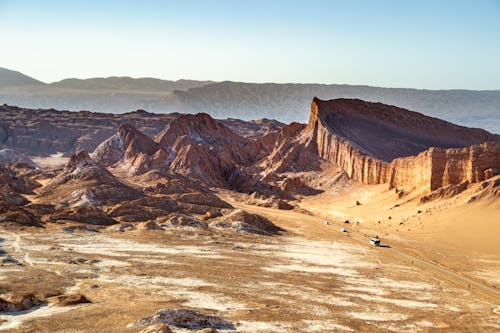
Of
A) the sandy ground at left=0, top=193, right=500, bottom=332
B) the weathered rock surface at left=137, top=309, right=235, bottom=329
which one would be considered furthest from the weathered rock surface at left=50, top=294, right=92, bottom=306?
the weathered rock surface at left=137, top=309, right=235, bottom=329

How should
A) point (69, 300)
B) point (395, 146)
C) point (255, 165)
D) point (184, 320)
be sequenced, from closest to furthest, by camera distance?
point (184, 320) → point (69, 300) → point (395, 146) → point (255, 165)

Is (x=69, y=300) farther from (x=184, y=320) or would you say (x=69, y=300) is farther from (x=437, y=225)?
(x=437, y=225)

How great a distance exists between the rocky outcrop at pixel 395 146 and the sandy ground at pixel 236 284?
22.5 meters

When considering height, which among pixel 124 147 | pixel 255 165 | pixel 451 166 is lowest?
pixel 255 165

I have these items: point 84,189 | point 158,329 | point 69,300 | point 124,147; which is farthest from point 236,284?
point 124,147

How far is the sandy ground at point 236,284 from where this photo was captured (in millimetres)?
29188

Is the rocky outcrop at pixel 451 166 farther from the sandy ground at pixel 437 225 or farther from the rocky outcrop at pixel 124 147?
the rocky outcrop at pixel 124 147

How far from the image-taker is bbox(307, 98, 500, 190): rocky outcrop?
74062 mm

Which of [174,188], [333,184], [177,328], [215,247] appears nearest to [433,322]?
[177,328]

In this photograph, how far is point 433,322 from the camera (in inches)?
1226

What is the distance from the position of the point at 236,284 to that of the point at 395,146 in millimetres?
79123

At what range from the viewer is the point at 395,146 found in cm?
11188

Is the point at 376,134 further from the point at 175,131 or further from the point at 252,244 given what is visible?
the point at 252,244

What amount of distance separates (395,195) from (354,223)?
11268mm
